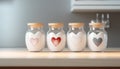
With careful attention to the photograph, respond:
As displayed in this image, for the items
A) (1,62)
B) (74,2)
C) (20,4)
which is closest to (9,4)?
(20,4)

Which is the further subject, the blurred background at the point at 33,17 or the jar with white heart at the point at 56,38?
the blurred background at the point at 33,17

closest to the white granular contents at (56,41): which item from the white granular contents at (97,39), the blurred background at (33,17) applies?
the white granular contents at (97,39)

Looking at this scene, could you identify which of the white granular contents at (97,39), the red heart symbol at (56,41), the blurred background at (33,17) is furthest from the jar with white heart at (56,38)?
the blurred background at (33,17)

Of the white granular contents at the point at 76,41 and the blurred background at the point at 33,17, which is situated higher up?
the blurred background at the point at 33,17

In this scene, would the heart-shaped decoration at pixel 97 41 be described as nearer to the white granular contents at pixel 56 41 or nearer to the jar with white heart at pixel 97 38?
the jar with white heart at pixel 97 38

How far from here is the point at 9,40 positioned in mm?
1639

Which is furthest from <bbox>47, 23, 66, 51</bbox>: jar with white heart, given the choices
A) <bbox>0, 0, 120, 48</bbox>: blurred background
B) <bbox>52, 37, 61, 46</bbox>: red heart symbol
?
<bbox>0, 0, 120, 48</bbox>: blurred background

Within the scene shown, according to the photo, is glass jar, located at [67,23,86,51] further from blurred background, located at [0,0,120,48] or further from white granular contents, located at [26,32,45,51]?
blurred background, located at [0,0,120,48]

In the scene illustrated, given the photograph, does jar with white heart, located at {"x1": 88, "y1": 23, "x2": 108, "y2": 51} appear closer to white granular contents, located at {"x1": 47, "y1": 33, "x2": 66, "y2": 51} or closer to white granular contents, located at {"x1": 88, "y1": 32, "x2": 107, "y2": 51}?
white granular contents, located at {"x1": 88, "y1": 32, "x2": 107, "y2": 51}

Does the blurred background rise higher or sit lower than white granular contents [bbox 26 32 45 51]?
higher

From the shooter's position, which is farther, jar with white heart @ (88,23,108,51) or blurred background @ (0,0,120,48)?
blurred background @ (0,0,120,48)

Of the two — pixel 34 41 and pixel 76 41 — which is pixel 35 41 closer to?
pixel 34 41

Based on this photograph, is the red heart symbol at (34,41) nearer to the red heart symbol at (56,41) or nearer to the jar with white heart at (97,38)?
the red heart symbol at (56,41)

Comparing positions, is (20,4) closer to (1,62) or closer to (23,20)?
(23,20)
